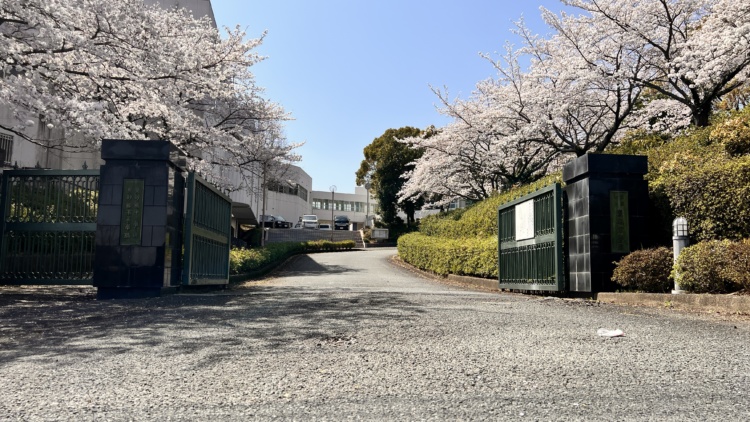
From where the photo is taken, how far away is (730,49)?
1362 centimetres

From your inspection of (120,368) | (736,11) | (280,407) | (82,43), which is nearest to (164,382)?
(120,368)

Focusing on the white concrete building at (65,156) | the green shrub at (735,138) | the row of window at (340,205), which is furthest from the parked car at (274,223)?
the green shrub at (735,138)

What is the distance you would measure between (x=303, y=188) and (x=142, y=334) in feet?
233

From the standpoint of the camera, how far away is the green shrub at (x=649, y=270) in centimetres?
823

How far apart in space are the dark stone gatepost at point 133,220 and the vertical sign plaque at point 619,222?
7.23 m

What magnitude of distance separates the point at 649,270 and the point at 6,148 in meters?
22.3

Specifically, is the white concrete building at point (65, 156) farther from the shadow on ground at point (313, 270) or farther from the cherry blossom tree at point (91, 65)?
the shadow on ground at point (313, 270)

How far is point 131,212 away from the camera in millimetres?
8500

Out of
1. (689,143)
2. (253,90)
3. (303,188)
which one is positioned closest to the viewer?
(689,143)

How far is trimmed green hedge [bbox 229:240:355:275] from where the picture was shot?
17303 millimetres

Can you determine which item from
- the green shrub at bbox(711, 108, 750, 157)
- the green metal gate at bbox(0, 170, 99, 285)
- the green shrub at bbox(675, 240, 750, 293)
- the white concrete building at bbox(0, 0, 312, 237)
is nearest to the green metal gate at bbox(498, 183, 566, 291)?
the green shrub at bbox(675, 240, 750, 293)

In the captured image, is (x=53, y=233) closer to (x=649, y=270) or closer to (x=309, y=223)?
(x=649, y=270)

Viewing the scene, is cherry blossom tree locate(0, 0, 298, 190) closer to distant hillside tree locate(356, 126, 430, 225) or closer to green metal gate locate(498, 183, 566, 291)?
green metal gate locate(498, 183, 566, 291)

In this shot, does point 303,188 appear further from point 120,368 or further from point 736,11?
point 120,368
